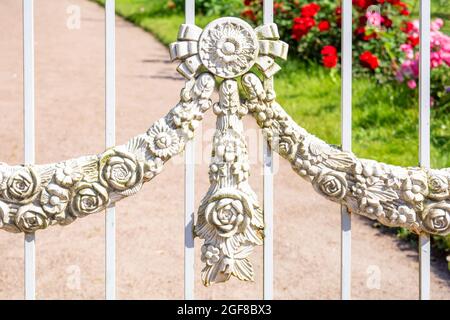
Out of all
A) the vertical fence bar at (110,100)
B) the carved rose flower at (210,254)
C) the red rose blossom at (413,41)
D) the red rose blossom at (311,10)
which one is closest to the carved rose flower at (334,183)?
the carved rose flower at (210,254)

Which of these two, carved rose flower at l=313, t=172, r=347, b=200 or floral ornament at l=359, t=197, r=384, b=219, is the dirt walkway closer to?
carved rose flower at l=313, t=172, r=347, b=200

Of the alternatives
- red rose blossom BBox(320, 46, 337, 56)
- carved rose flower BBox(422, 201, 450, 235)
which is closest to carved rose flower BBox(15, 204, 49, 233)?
carved rose flower BBox(422, 201, 450, 235)

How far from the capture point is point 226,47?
265 centimetres

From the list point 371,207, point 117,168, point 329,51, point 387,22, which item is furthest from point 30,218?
point 387,22

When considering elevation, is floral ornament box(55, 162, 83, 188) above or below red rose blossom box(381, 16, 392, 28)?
below

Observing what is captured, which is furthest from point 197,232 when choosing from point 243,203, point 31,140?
point 31,140

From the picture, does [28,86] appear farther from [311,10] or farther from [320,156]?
[311,10]

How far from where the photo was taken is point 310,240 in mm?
5422

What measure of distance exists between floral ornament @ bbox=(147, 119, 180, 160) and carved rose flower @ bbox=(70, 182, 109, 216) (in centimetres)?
20

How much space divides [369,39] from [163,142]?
17.8 ft

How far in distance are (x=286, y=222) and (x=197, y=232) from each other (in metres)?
2.95

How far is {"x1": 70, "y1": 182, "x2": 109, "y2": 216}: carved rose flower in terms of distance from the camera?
2.66 m

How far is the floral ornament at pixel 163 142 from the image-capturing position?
8.80 ft
